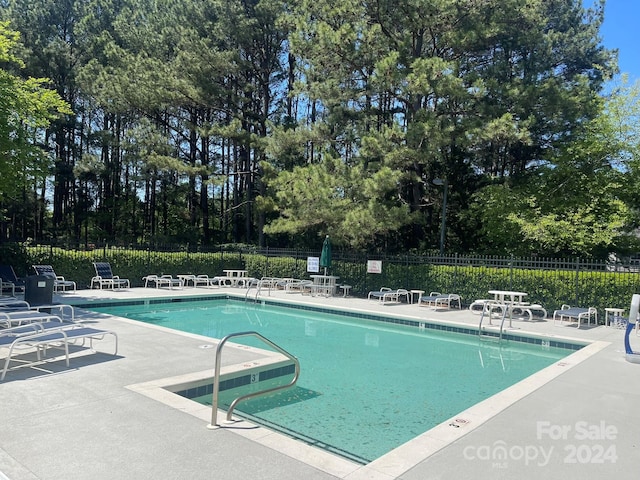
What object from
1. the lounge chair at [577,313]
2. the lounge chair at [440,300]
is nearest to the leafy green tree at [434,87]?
the lounge chair at [440,300]

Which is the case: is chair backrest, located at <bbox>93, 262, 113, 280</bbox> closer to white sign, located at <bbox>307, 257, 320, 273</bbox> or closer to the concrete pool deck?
white sign, located at <bbox>307, 257, 320, 273</bbox>

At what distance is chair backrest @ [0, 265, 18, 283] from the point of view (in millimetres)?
13547

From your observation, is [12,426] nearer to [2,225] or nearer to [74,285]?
[74,285]

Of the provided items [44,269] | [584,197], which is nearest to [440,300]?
[584,197]

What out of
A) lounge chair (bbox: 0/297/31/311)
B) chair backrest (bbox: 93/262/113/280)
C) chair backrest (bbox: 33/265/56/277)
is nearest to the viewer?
lounge chair (bbox: 0/297/31/311)

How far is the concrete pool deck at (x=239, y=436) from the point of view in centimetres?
336

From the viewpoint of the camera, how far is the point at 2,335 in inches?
246

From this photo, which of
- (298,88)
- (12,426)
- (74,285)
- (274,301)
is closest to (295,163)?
(298,88)

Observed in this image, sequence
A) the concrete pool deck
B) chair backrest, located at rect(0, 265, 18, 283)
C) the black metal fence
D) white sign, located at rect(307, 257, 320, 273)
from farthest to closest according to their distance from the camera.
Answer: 1. white sign, located at rect(307, 257, 320, 273)
2. chair backrest, located at rect(0, 265, 18, 283)
3. the black metal fence
4. the concrete pool deck

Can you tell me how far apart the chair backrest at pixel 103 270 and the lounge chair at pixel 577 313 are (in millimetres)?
14109

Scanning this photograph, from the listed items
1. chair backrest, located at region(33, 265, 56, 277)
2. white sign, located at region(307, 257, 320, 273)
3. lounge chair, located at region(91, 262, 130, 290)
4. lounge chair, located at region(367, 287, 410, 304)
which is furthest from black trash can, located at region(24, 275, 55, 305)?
white sign, located at region(307, 257, 320, 273)

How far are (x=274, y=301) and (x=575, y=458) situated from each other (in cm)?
1203

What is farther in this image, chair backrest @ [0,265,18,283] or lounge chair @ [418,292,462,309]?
lounge chair @ [418,292,462,309]

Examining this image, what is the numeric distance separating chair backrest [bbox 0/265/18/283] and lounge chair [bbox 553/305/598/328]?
48.5 ft
